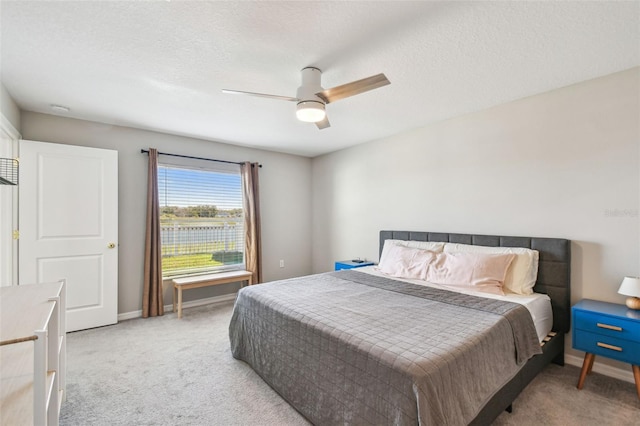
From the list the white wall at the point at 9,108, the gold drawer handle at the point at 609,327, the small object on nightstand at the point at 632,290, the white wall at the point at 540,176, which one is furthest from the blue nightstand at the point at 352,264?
the white wall at the point at 9,108

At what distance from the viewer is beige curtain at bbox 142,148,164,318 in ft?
12.6

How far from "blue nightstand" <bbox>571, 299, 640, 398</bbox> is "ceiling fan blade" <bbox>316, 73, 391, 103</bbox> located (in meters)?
2.33

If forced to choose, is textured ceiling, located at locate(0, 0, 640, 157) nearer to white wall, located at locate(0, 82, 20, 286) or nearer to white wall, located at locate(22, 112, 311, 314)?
white wall, located at locate(0, 82, 20, 286)

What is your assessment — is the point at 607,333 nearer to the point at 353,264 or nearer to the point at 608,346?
the point at 608,346

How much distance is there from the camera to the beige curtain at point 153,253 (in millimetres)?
3850

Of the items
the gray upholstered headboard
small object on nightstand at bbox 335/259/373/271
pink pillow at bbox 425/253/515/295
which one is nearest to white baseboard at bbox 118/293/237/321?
small object on nightstand at bbox 335/259/373/271

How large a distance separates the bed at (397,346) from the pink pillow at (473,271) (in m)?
0.28

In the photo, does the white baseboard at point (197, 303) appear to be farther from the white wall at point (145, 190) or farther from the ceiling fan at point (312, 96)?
the ceiling fan at point (312, 96)

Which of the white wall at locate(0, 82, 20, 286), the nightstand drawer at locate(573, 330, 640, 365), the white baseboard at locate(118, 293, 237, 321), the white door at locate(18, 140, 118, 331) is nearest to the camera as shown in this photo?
the nightstand drawer at locate(573, 330, 640, 365)

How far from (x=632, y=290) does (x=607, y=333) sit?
36cm

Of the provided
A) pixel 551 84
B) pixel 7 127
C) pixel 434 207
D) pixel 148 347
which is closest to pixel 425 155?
pixel 434 207

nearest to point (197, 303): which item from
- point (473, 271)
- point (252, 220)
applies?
point (252, 220)

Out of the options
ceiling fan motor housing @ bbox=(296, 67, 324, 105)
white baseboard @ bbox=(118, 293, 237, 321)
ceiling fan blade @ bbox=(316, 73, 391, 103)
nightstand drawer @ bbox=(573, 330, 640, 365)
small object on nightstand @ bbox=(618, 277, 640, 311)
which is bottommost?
white baseboard @ bbox=(118, 293, 237, 321)

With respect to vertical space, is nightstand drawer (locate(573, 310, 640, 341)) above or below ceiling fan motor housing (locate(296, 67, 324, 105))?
below
